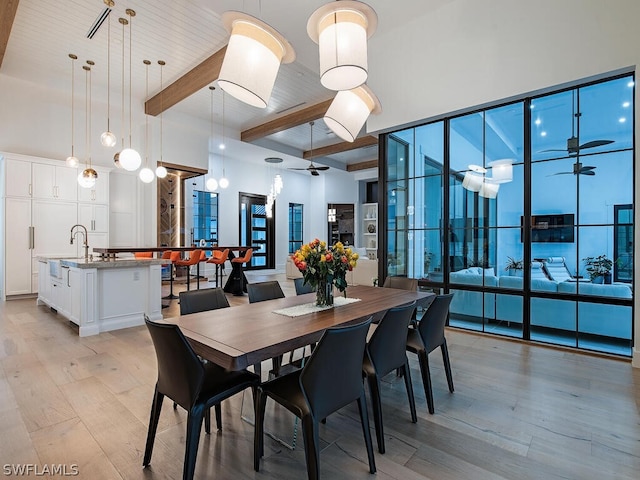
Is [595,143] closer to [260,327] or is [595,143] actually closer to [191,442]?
[260,327]

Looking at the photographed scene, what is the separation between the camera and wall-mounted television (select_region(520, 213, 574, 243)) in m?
3.66

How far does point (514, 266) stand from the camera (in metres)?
4.03

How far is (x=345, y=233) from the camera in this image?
1254cm

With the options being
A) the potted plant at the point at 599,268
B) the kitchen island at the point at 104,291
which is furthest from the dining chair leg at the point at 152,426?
the potted plant at the point at 599,268

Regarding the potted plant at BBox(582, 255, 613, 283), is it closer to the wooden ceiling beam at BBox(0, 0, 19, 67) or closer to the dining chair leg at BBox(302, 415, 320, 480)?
the dining chair leg at BBox(302, 415, 320, 480)

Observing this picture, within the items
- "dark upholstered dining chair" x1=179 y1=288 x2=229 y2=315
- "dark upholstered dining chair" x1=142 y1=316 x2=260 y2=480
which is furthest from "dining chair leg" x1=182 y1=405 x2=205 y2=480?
"dark upholstered dining chair" x1=179 y1=288 x2=229 y2=315

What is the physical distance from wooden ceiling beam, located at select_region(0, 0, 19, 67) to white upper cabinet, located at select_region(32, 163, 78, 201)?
2038mm

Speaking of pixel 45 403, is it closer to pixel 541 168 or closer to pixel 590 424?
pixel 590 424

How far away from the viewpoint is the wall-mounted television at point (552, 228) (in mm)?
3660

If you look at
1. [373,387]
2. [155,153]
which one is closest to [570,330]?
[373,387]

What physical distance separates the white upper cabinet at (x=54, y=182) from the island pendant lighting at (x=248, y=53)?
19.6 feet

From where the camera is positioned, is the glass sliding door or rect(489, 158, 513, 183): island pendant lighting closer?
the glass sliding door

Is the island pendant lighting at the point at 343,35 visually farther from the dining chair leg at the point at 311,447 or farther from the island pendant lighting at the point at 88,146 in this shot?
the island pendant lighting at the point at 88,146

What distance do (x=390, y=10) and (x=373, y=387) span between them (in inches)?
166
